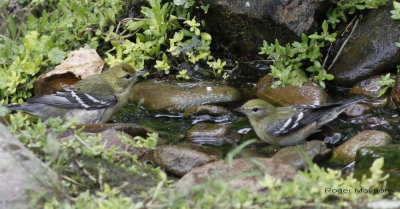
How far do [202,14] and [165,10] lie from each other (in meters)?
0.56

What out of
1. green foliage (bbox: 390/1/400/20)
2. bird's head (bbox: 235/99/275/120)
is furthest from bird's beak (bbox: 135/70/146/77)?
green foliage (bbox: 390/1/400/20)

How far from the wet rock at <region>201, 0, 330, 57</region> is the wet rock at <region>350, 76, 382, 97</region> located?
97 centimetres

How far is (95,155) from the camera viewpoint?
16.4 feet

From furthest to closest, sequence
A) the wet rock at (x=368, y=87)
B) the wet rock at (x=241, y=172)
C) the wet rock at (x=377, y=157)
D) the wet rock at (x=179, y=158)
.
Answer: the wet rock at (x=368, y=87) < the wet rock at (x=179, y=158) < the wet rock at (x=377, y=157) < the wet rock at (x=241, y=172)

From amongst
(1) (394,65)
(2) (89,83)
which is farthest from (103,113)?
(1) (394,65)

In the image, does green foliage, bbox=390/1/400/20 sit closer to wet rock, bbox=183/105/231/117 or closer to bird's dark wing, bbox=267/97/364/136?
bird's dark wing, bbox=267/97/364/136

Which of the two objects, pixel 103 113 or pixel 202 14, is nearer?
pixel 103 113

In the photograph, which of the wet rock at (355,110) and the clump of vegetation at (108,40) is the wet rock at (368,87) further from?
the clump of vegetation at (108,40)

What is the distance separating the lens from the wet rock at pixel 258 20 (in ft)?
28.0

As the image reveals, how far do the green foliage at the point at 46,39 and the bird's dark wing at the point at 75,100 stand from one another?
870 mm

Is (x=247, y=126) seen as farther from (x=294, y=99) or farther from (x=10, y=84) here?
(x=10, y=84)

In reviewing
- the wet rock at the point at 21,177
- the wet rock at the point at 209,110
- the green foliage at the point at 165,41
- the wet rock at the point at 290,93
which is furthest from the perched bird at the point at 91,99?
the wet rock at the point at 21,177

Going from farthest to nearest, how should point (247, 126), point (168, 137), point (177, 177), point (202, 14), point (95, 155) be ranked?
point (202, 14)
point (247, 126)
point (168, 137)
point (177, 177)
point (95, 155)

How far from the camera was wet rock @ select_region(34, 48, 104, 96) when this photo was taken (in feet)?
29.9
